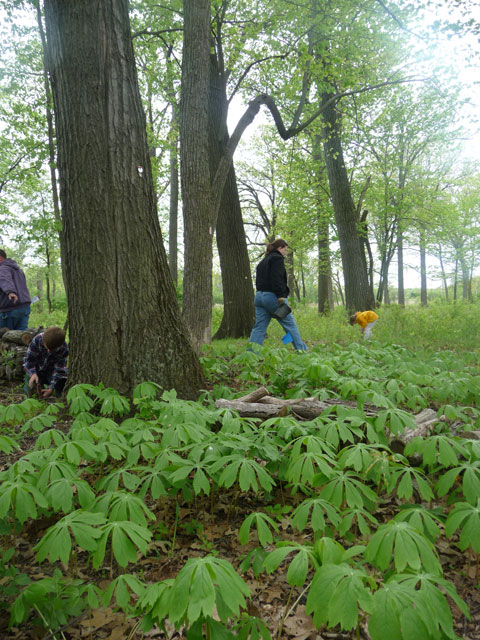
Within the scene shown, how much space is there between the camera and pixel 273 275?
6.13m

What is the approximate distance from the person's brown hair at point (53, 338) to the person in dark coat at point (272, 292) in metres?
2.91

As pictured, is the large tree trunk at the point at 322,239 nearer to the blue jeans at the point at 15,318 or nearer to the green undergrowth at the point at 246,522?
the blue jeans at the point at 15,318

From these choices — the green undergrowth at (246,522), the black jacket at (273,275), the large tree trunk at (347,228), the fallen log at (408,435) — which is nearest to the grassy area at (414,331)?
the large tree trunk at (347,228)

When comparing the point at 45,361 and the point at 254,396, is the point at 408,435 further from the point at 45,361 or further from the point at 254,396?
the point at 45,361

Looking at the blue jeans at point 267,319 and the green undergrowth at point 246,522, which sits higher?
the blue jeans at point 267,319

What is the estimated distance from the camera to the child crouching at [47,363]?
14.7ft

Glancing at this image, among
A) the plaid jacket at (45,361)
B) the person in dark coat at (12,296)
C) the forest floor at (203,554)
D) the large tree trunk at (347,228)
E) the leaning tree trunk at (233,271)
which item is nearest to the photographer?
the forest floor at (203,554)

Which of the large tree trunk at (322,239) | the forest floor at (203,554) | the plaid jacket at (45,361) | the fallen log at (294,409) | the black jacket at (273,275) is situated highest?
the large tree trunk at (322,239)

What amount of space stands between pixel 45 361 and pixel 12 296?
2.34 meters

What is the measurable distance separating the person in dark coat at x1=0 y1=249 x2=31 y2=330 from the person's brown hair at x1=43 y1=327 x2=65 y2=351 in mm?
2468

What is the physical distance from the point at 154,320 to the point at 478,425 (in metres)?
2.91

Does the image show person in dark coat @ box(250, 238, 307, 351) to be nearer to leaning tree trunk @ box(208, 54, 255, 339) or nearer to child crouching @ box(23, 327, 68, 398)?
leaning tree trunk @ box(208, 54, 255, 339)

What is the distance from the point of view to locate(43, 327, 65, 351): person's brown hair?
445 cm

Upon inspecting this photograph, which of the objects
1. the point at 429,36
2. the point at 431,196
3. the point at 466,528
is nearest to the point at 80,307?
the point at 466,528
